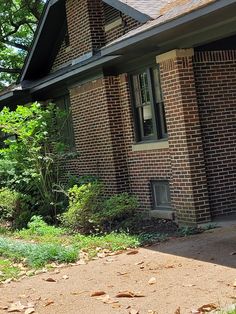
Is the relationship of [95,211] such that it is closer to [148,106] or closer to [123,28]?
[148,106]

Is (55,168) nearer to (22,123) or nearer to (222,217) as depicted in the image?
(22,123)

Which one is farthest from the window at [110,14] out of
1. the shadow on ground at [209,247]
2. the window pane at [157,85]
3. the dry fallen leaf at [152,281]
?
the dry fallen leaf at [152,281]

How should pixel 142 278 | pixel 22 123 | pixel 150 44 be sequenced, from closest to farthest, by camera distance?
1. pixel 142 278
2. pixel 150 44
3. pixel 22 123

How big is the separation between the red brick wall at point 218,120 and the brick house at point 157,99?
19 mm

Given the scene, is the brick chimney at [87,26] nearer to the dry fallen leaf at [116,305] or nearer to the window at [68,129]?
the window at [68,129]

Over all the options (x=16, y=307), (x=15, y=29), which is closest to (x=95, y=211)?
(x=16, y=307)

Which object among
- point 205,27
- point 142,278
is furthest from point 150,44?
point 142,278

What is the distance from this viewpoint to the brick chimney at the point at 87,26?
1287cm

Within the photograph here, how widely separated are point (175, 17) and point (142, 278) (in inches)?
148

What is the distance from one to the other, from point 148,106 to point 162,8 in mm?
2089

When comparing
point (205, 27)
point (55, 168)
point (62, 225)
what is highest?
point (205, 27)

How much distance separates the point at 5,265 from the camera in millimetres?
8164

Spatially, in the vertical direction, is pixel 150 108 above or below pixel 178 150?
above

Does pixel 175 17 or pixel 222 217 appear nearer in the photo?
pixel 175 17
